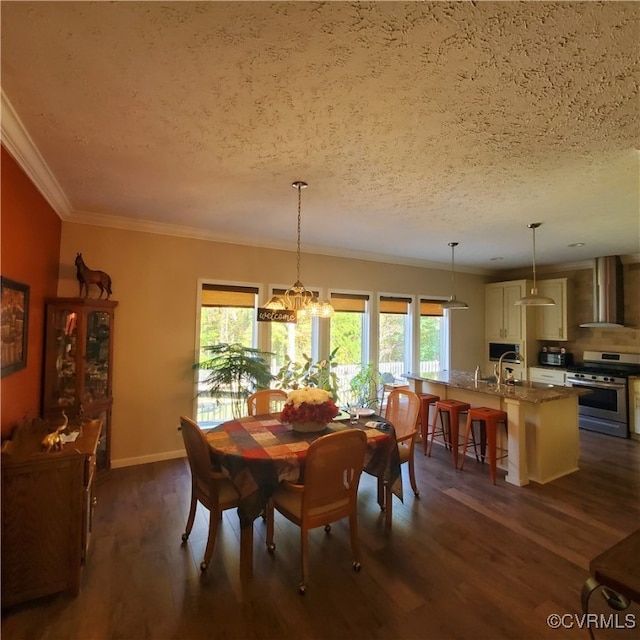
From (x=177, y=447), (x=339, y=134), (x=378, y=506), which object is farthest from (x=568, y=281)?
(x=177, y=447)

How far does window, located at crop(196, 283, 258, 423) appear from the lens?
4223 mm

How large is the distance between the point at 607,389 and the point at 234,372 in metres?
5.31

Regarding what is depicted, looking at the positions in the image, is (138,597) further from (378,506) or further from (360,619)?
(378,506)

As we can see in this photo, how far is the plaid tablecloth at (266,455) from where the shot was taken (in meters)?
2.17

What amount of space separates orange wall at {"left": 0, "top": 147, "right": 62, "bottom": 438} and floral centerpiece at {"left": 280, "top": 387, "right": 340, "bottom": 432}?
179 centimetres

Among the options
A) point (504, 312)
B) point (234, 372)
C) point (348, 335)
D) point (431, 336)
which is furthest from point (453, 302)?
point (234, 372)

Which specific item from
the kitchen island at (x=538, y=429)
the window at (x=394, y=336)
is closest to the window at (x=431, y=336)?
the window at (x=394, y=336)

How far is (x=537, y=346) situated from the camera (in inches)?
248

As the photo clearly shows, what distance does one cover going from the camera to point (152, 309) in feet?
12.9

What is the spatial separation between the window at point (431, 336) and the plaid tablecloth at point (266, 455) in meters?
3.42

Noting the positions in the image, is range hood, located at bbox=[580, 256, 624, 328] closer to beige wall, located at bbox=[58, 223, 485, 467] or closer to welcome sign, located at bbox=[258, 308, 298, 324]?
beige wall, located at bbox=[58, 223, 485, 467]

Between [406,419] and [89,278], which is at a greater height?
[89,278]

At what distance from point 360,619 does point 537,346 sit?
5.90m

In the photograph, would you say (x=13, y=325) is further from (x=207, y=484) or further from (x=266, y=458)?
(x=266, y=458)
